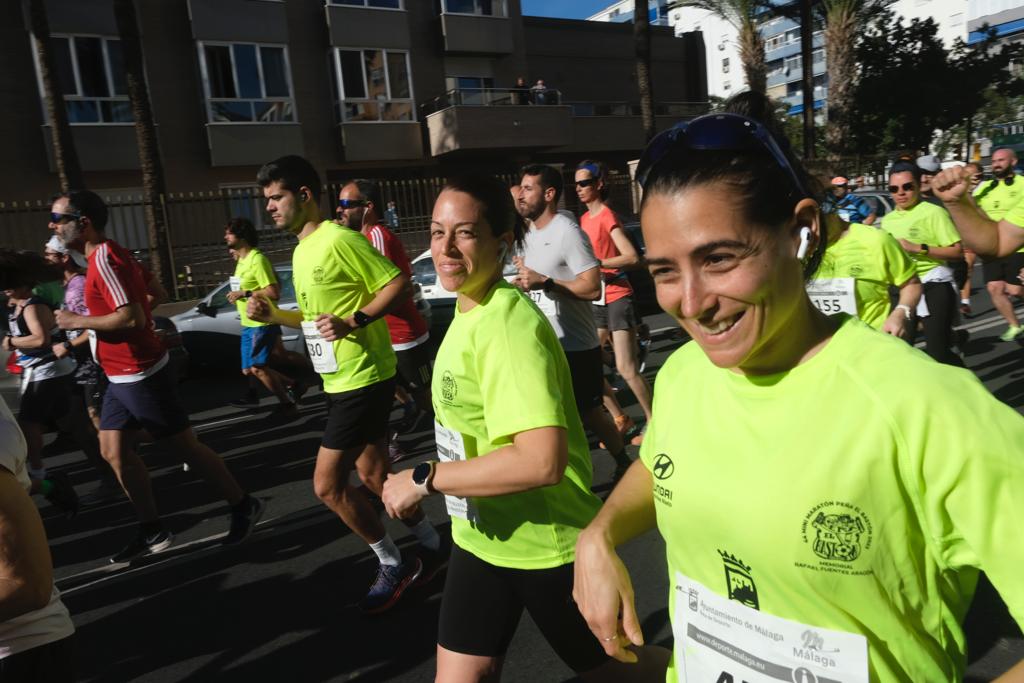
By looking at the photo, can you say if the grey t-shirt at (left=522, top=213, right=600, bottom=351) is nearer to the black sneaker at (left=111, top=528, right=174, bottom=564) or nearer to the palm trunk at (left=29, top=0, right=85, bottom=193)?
the black sneaker at (left=111, top=528, right=174, bottom=564)

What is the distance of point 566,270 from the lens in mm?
4762

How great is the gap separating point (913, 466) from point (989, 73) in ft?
117

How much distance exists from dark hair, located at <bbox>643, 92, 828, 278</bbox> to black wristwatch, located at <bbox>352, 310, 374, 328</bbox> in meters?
2.65

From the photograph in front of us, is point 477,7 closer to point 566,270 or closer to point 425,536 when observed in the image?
point 566,270

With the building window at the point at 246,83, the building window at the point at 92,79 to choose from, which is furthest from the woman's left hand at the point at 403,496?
the building window at the point at 246,83

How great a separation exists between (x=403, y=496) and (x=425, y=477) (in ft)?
0.27

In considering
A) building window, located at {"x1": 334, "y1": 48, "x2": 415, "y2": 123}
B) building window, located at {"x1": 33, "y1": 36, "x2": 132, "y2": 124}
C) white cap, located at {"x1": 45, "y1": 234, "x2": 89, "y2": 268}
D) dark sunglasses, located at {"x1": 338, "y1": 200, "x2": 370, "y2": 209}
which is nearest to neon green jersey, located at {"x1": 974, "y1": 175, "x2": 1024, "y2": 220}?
dark sunglasses, located at {"x1": 338, "y1": 200, "x2": 370, "y2": 209}

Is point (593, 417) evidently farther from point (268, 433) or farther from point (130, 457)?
point (268, 433)

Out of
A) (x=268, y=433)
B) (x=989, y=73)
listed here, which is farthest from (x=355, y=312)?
(x=989, y=73)

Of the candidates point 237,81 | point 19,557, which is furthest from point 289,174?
point 237,81

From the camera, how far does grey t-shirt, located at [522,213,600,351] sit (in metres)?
4.67

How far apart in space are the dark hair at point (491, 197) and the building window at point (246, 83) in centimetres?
2075

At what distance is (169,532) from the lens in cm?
454

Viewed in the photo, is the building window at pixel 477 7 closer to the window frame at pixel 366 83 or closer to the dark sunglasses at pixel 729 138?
the window frame at pixel 366 83
